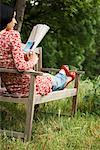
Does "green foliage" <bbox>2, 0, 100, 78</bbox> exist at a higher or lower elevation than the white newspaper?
higher

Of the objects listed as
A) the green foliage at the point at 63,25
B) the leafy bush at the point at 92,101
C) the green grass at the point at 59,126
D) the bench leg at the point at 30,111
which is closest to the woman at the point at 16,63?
the bench leg at the point at 30,111

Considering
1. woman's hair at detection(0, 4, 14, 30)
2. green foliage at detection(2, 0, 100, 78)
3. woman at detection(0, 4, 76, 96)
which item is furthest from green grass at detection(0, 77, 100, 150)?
green foliage at detection(2, 0, 100, 78)

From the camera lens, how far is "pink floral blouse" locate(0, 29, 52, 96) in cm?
485

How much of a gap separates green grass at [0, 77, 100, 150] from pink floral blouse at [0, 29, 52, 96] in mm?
441

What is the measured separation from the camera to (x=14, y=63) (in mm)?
4855

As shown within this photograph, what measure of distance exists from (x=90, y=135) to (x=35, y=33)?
4.81 ft

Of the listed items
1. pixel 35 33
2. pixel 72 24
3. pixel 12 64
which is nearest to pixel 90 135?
pixel 12 64

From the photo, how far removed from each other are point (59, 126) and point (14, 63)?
95 centimetres

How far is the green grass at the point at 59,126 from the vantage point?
4.54m

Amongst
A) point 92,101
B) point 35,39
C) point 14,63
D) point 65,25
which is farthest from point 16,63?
point 65,25

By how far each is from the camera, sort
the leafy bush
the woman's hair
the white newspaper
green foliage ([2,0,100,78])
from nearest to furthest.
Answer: the white newspaper → the leafy bush → the woman's hair → green foliage ([2,0,100,78])

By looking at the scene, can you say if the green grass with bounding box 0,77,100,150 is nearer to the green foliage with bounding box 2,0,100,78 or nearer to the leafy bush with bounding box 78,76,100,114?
the leafy bush with bounding box 78,76,100,114

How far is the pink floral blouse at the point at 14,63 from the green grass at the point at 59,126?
0.44 metres

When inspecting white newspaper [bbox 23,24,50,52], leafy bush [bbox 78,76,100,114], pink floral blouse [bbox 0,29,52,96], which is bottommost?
leafy bush [bbox 78,76,100,114]
